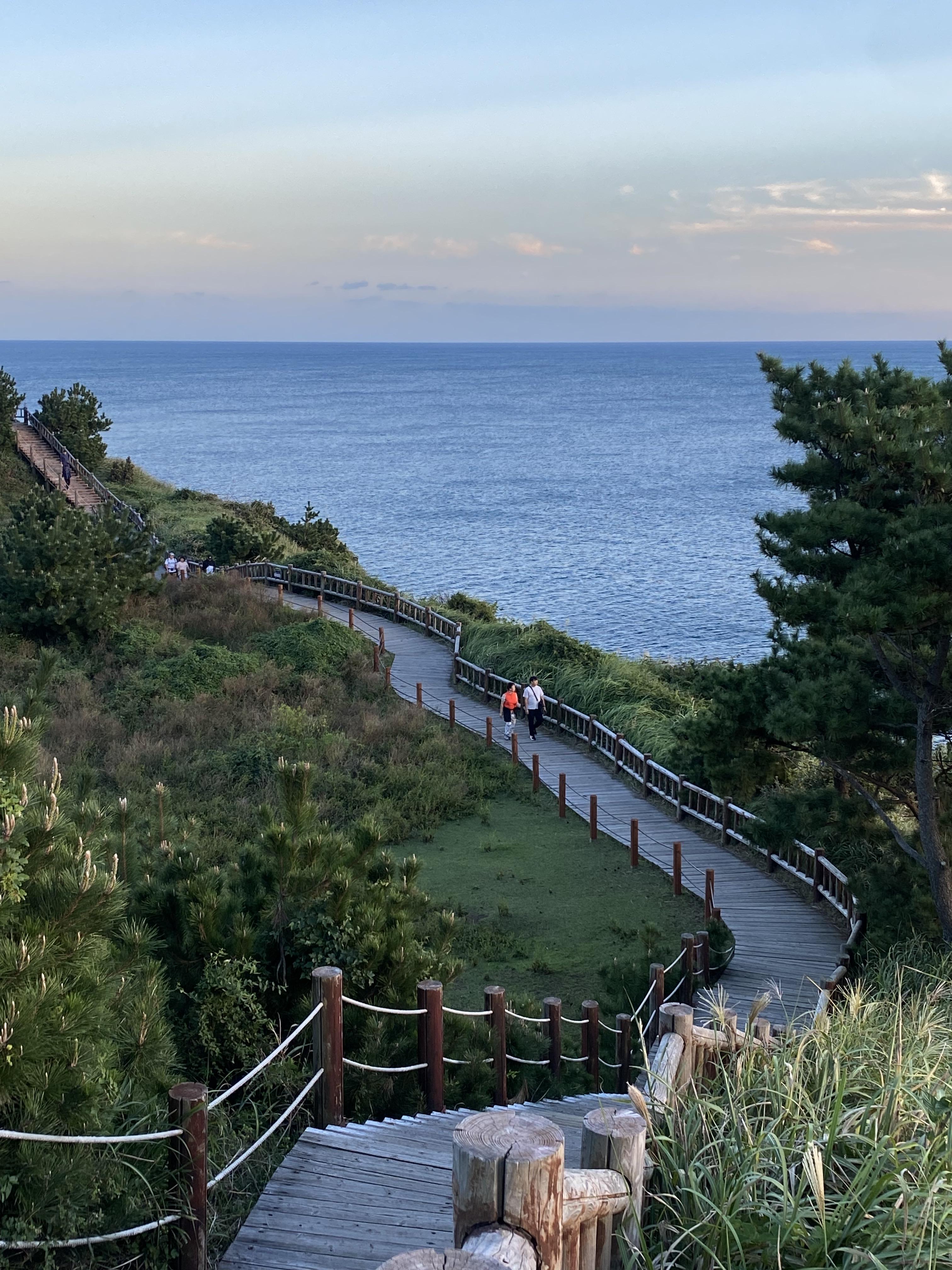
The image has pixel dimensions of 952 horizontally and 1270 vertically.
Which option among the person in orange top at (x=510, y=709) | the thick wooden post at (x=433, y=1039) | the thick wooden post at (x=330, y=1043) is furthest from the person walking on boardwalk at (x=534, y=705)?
the thick wooden post at (x=330, y=1043)

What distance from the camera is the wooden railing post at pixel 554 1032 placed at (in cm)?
992

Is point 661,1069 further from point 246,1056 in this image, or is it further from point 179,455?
point 179,455

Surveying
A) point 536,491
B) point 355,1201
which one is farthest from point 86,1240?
point 536,491

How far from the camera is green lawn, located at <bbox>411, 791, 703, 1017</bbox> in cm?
1365

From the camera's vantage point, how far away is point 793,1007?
35.5 feet

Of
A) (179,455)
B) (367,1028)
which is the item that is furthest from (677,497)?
(367,1028)

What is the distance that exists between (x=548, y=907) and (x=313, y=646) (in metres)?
12.9

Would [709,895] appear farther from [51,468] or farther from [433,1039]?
[51,468]

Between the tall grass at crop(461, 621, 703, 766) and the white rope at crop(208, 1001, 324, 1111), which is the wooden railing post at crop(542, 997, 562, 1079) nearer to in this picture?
the white rope at crop(208, 1001, 324, 1111)

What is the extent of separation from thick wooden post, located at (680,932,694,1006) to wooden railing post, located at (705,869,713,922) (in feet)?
8.39

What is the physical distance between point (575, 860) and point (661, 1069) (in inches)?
516

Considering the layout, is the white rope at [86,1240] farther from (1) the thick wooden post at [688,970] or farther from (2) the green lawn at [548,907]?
(1) the thick wooden post at [688,970]

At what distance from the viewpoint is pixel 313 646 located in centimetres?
2764

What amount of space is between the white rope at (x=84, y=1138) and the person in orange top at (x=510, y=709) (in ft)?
60.5
